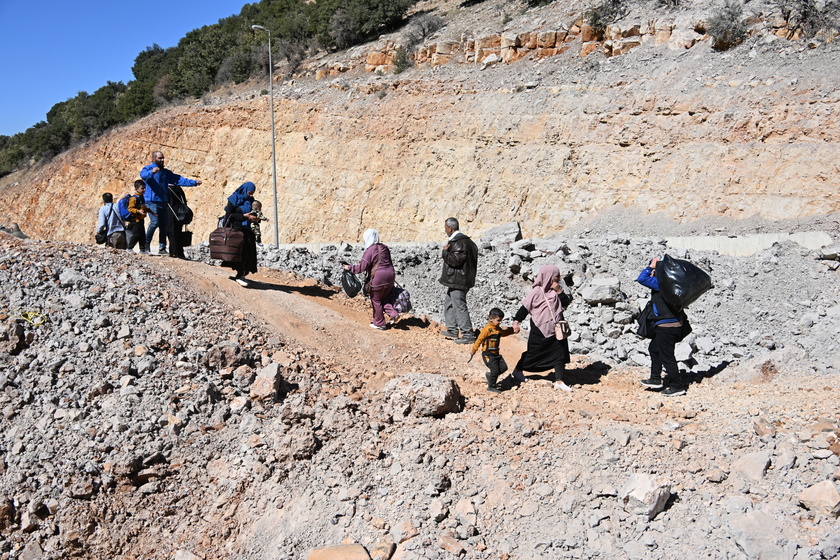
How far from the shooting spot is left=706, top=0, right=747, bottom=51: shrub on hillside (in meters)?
16.2

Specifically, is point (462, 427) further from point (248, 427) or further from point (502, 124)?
point (502, 124)

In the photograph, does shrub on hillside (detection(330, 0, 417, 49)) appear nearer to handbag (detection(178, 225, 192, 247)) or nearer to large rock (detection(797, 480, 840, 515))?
handbag (detection(178, 225, 192, 247))

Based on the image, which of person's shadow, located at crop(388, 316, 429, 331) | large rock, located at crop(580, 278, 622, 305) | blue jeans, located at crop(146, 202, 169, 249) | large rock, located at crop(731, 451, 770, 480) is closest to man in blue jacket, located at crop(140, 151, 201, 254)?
blue jeans, located at crop(146, 202, 169, 249)

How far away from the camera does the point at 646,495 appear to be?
4.20 meters

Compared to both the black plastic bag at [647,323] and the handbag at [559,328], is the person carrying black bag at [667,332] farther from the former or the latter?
the handbag at [559,328]

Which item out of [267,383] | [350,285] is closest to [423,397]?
[267,383]

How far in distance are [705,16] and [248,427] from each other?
1723 centimetres

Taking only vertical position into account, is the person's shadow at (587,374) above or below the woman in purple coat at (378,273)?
below

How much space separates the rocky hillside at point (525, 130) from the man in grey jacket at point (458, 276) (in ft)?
29.2

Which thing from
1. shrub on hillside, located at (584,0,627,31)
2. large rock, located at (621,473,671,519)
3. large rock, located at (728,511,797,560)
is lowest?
large rock, located at (728,511,797,560)

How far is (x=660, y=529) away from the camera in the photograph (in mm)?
4109

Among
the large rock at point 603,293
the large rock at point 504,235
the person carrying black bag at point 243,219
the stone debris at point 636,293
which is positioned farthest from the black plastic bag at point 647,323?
the large rock at point 504,235

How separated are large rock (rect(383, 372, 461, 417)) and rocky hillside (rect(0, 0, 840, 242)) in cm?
1094

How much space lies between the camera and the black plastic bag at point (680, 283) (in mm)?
6398
